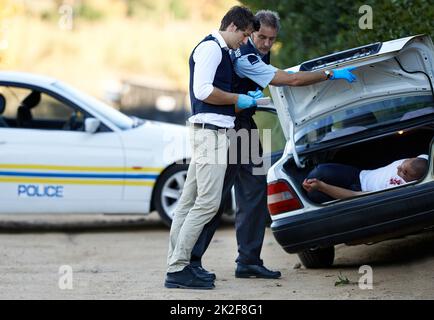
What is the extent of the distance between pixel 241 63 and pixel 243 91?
1.13 ft

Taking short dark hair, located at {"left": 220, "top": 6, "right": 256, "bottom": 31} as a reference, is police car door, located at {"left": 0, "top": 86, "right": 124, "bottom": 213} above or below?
below

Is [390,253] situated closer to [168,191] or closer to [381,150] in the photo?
[381,150]

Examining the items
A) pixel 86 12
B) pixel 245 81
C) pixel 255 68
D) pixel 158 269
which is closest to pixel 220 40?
pixel 255 68

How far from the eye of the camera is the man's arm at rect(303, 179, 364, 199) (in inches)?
302

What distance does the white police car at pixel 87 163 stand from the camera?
35.9 feet

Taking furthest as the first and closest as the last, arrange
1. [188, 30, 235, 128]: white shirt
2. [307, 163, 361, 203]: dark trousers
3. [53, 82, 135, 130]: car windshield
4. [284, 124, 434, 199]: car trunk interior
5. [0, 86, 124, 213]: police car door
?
[53, 82, 135, 130]: car windshield, [0, 86, 124, 213]: police car door, [284, 124, 434, 199]: car trunk interior, [307, 163, 361, 203]: dark trousers, [188, 30, 235, 128]: white shirt

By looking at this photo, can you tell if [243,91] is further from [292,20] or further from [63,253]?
[292,20]

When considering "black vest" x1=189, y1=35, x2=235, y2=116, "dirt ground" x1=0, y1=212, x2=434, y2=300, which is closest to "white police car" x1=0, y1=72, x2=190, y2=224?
"dirt ground" x1=0, y1=212, x2=434, y2=300

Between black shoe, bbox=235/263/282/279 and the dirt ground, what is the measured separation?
0.09 m

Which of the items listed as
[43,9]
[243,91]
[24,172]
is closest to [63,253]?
[24,172]

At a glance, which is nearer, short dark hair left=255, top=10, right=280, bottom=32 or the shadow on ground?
short dark hair left=255, top=10, right=280, bottom=32

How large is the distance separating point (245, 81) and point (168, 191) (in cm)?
352

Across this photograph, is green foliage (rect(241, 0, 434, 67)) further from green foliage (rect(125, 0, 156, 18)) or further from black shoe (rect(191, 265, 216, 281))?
green foliage (rect(125, 0, 156, 18))

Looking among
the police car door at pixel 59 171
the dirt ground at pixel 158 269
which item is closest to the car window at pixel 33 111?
the police car door at pixel 59 171
